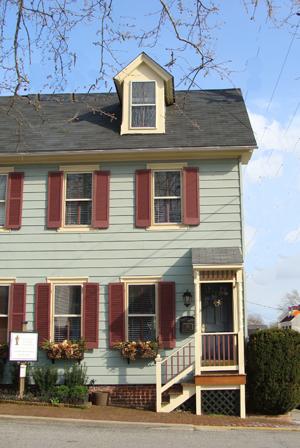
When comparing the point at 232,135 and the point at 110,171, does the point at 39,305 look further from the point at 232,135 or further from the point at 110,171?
the point at 232,135

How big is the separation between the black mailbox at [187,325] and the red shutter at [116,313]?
4.65 feet

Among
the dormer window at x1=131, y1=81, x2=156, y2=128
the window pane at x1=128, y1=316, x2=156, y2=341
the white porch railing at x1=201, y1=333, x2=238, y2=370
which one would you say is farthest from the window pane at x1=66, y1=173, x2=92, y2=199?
the white porch railing at x1=201, y1=333, x2=238, y2=370

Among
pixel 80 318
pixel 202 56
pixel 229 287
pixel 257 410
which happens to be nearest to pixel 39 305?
pixel 80 318

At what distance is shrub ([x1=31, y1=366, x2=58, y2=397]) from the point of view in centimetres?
1344

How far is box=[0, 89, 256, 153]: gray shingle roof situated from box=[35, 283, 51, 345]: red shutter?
346cm

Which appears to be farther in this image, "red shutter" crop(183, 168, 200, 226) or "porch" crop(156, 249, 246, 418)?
"red shutter" crop(183, 168, 200, 226)

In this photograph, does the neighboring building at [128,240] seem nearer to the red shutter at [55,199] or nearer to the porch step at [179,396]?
the red shutter at [55,199]

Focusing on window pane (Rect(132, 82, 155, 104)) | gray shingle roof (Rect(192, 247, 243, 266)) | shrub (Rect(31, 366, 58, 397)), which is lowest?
shrub (Rect(31, 366, 58, 397))

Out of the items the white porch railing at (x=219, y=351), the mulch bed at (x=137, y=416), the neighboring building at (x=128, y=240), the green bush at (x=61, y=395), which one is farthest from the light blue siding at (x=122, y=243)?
the mulch bed at (x=137, y=416)

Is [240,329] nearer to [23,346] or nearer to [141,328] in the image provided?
[141,328]

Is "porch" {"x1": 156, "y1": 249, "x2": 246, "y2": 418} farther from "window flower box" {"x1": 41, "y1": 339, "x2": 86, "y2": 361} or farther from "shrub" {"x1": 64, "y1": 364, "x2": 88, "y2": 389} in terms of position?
"window flower box" {"x1": 41, "y1": 339, "x2": 86, "y2": 361}

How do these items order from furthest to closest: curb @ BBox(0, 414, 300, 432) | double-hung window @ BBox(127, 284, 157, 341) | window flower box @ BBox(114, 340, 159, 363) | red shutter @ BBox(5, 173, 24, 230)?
red shutter @ BBox(5, 173, 24, 230) < double-hung window @ BBox(127, 284, 157, 341) < window flower box @ BBox(114, 340, 159, 363) < curb @ BBox(0, 414, 300, 432)

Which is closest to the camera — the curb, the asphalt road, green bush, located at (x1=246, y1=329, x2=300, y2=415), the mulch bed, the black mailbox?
the asphalt road

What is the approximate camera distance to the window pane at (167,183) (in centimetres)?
1464
